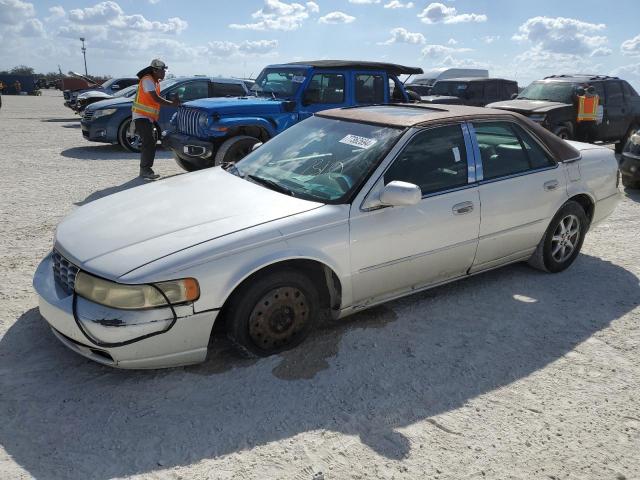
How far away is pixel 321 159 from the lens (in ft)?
12.5

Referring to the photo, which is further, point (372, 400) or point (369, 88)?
point (369, 88)

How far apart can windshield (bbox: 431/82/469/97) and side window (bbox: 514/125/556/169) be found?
38.3 feet

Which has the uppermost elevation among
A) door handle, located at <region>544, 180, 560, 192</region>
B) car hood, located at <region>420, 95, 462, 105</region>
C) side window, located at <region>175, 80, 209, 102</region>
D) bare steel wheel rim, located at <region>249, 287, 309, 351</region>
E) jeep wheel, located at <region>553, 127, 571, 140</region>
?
side window, located at <region>175, 80, 209, 102</region>

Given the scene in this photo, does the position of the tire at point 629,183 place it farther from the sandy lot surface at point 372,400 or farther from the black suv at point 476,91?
the black suv at point 476,91

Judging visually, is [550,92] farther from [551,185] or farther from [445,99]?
[551,185]

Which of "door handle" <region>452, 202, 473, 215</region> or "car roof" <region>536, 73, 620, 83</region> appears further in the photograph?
"car roof" <region>536, 73, 620, 83</region>

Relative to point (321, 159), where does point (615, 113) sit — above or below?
above

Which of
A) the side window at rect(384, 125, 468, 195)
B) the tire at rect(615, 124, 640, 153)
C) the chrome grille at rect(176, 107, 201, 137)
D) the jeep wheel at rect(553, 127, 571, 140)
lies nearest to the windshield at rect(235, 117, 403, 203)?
the side window at rect(384, 125, 468, 195)

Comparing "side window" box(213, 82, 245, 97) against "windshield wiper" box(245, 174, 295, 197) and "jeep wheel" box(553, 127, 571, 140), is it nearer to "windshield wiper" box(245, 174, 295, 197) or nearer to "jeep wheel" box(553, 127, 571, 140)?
"jeep wheel" box(553, 127, 571, 140)

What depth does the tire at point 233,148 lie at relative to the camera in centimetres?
780

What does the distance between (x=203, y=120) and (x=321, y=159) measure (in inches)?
182

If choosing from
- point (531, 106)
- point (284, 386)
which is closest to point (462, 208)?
point (284, 386)

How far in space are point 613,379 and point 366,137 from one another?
2.23m

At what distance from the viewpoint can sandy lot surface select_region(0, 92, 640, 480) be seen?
2492 millimetres
